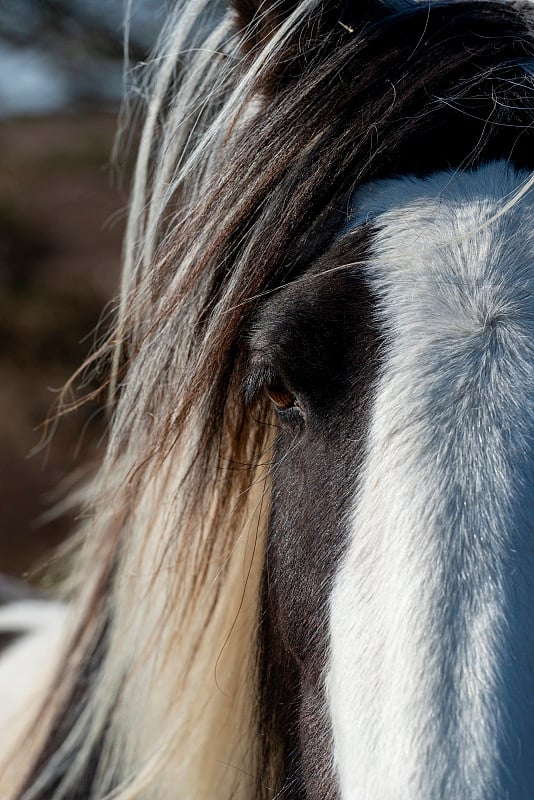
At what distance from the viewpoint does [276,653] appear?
1102 millimetres

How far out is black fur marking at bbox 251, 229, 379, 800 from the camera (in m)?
0.89

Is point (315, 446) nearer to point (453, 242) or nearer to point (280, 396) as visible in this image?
point (280, 396)

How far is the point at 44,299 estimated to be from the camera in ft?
31.4

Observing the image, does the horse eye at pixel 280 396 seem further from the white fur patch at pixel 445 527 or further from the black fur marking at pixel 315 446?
the white fur patch at pixel 445 527

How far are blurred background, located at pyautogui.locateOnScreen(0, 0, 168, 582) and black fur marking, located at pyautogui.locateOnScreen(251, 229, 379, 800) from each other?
1.31 ft

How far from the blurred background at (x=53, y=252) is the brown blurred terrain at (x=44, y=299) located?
0.6 inches

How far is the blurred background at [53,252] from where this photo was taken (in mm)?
4273

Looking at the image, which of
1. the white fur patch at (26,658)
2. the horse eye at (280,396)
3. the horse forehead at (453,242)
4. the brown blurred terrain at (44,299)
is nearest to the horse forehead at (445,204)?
the horse forehead at (453,242)

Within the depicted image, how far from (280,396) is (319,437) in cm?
10

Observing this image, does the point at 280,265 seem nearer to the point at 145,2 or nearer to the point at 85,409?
the point at 145,2

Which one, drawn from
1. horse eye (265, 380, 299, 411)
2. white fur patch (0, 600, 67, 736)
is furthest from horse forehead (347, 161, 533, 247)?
white fur patch (0, 600, 67, 736)

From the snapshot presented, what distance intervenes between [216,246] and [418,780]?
667 millimetres

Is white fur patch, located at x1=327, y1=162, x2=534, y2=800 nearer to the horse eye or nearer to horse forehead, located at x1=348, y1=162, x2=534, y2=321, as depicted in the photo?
horse forehead, located at x1=348, y1=162, x2=534, y2=321

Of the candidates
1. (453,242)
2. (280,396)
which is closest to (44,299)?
(280,396)
